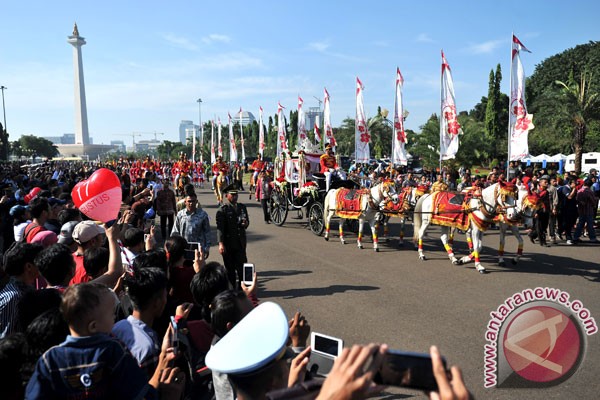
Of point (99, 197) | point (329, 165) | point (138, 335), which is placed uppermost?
point (329, 165)

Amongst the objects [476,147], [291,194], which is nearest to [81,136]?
[476,147]

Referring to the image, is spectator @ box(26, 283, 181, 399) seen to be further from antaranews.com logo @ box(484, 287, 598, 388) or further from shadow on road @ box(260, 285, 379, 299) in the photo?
shadow on road @ box(260, 285, 379, 299)

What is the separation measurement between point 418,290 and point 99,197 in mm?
5138

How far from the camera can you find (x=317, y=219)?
12.6m

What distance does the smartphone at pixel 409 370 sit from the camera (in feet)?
3.83

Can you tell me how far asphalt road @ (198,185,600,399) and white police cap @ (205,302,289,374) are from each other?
9.72ft

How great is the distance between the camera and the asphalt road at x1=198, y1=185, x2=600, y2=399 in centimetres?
490

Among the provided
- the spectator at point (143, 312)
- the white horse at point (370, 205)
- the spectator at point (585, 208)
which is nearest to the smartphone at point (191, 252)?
the spectator at point (143, 312)

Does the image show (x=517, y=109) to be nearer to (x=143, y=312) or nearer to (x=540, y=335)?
(x=540, y=335)

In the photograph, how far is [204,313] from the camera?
2.96 m

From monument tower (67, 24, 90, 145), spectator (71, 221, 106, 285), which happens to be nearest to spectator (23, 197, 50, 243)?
spectator (71, 221, 106, 285)

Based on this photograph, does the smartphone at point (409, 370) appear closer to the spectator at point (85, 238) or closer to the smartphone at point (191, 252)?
the smartphone at point (191, 252)

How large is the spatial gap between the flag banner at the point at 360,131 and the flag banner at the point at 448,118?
5431 millimetres

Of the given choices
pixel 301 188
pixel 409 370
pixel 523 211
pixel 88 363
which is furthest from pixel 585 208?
pixel 88 363
